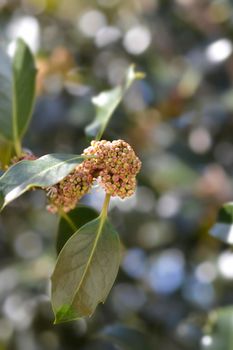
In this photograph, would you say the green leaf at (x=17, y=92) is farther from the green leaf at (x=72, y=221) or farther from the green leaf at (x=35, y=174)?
the green leaf at (x=35, y=174)

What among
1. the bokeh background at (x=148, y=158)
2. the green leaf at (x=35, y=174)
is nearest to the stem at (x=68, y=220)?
the green leaf at (x=35, y=174)

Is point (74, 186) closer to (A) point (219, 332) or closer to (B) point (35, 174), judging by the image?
(B) point (35, 174)

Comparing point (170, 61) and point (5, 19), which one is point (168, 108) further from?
point (5, 19)

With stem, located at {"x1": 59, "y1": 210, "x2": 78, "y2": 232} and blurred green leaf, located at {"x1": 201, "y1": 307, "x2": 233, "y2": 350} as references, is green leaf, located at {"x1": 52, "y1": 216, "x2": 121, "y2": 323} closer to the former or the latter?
stem, located at {"x1": 59, "y1": 210, "x2": 78, "y2": 232}

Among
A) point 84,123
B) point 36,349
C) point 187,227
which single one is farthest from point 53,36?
point 36,349

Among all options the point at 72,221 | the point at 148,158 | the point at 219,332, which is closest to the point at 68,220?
the point at 72,221
